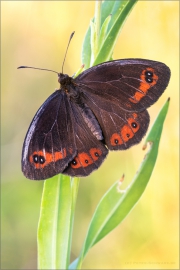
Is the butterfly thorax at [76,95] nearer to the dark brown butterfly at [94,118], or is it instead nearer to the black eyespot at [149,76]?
the dark brown butterfly at [94,118]

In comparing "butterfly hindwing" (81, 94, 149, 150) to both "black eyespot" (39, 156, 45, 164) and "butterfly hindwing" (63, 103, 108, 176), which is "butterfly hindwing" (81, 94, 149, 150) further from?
"black eyespot" (39, 156, 45, 164)

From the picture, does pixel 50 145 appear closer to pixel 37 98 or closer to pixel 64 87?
pixel 64 87

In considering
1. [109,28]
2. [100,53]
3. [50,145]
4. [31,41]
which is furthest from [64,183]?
[31,41]

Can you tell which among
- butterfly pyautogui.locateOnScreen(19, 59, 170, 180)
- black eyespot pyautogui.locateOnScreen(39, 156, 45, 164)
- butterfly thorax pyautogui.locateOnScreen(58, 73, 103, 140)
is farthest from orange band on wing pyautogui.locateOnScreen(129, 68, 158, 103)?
black eyespot pyautogui.locateOnScreen(39, 156, 45, 164)

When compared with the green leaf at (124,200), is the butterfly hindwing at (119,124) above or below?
above

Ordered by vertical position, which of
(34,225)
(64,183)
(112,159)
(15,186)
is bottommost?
(34,225)

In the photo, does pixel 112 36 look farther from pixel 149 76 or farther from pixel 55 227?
pixel 55 227

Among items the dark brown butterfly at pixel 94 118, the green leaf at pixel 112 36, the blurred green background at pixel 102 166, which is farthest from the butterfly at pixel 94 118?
the blurred green background at pixel 102 166
